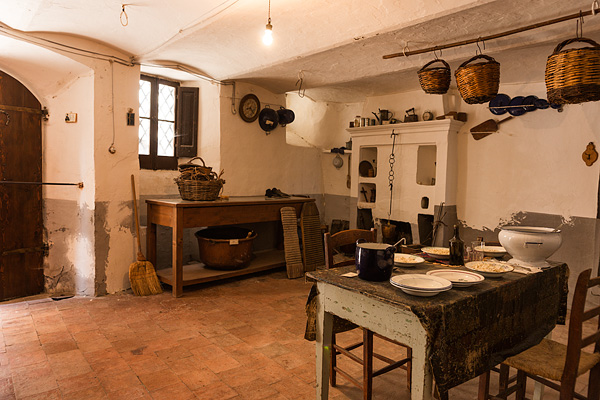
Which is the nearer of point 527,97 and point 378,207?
point 527,97

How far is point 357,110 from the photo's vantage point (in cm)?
714

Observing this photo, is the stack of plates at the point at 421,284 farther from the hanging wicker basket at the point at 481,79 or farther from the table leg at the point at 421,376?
the hanging wicker basket at the point at 481,79

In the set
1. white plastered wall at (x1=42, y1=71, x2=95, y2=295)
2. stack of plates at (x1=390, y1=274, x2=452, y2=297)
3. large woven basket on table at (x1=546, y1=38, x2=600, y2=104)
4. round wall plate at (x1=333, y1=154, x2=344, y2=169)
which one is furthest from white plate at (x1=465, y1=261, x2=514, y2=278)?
round wall plate at (x1=333, y1=154, x2=344, y2=169)

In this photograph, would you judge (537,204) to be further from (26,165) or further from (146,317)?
(26,165)

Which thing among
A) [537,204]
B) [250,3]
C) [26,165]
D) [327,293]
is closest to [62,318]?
[26,165]

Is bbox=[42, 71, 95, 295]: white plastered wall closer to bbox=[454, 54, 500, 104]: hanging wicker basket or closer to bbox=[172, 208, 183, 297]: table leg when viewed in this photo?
bbox=[172, 208, 183, 297]: table leg

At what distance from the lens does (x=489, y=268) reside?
7.14ft

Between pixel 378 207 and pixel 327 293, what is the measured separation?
416 cm

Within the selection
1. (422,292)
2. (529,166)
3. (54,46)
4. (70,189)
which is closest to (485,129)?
(529,166)

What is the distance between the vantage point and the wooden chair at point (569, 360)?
1786 mm

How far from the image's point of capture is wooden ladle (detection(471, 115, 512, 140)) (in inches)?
195

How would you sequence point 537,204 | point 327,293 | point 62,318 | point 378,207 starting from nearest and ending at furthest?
1. point 327,293
2. point 62,318
3. point 537,204
4. point 378,207

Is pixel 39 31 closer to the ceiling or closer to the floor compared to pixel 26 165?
closer to the ceiling

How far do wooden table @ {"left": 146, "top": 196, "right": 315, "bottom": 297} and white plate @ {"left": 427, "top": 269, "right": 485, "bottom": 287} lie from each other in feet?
9.42
